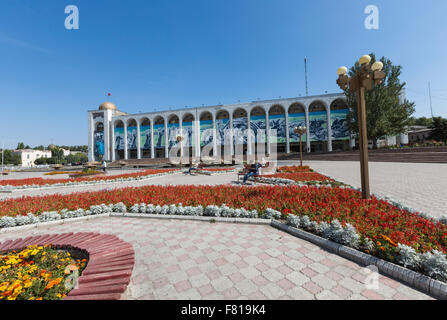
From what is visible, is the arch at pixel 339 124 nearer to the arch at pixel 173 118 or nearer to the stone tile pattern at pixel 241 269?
the arch at pixel 173 118

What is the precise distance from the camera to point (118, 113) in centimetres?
5175

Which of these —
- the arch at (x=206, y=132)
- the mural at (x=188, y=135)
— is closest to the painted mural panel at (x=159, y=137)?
the mural at (x=188, y=135)

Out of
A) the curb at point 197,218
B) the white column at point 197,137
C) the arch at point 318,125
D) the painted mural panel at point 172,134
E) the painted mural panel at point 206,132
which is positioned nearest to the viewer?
the curb at point 197,218

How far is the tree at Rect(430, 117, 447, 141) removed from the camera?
99.2ft

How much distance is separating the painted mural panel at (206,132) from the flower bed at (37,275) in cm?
4001

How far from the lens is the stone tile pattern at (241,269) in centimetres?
215

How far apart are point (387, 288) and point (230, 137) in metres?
39.6

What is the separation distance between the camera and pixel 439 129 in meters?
30.8

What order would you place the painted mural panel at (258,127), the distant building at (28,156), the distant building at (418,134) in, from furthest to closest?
the distant building at (28,156) → the distant building at (418,134) → the painted mural panel at (258,127)

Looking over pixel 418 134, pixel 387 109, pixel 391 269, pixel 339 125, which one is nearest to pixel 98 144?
pixel 339 125

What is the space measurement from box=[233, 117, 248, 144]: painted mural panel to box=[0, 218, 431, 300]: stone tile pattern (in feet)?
123

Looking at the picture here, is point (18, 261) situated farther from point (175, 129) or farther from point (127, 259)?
point (175, 129)

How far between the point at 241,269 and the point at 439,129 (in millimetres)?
45875

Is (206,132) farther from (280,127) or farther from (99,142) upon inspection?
(99,142)
